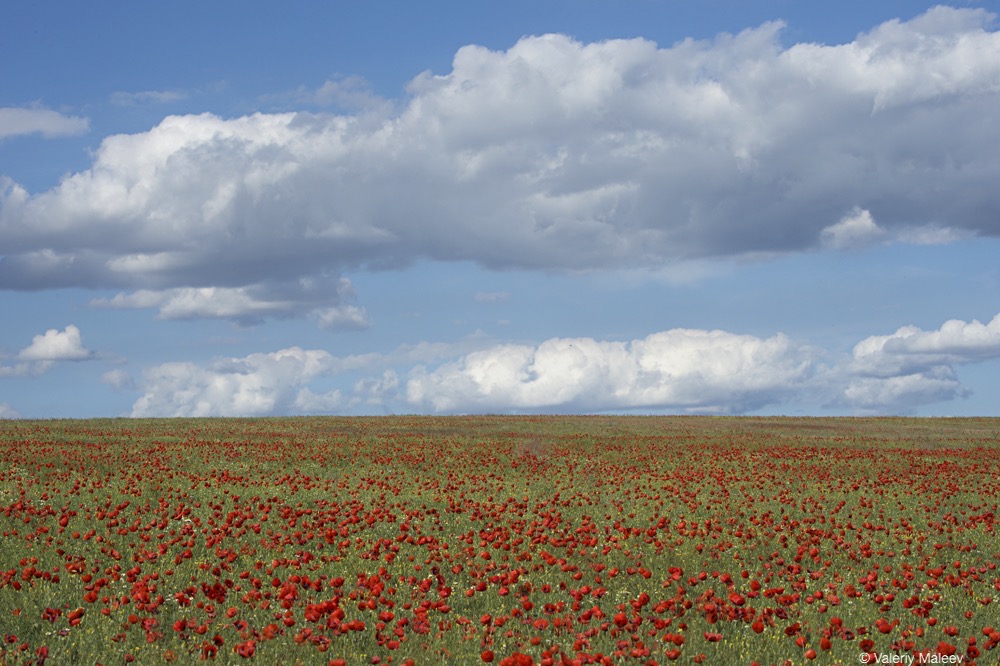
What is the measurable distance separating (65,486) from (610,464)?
17.8 metres

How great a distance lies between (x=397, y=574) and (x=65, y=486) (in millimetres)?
13459

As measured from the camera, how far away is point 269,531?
15859 millimetres

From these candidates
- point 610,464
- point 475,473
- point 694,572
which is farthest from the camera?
point 610,464

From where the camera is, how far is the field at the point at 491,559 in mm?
9094

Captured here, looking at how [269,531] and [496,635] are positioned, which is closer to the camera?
[496,635]

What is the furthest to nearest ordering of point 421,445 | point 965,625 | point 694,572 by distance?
1. point 421,445
2. point 694,572
3. point 965,625

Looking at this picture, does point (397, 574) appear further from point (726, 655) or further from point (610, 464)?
point (610, 464)

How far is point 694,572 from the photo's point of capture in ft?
45.9

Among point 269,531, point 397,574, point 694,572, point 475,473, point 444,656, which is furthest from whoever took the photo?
point 475,473

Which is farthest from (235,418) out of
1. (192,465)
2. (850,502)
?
(850,502)

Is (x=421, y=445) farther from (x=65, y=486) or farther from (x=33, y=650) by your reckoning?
(x=33, y=650)

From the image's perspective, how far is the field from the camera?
909cm

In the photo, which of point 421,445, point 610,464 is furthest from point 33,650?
point 421,445

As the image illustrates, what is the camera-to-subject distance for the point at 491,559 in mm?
13625
